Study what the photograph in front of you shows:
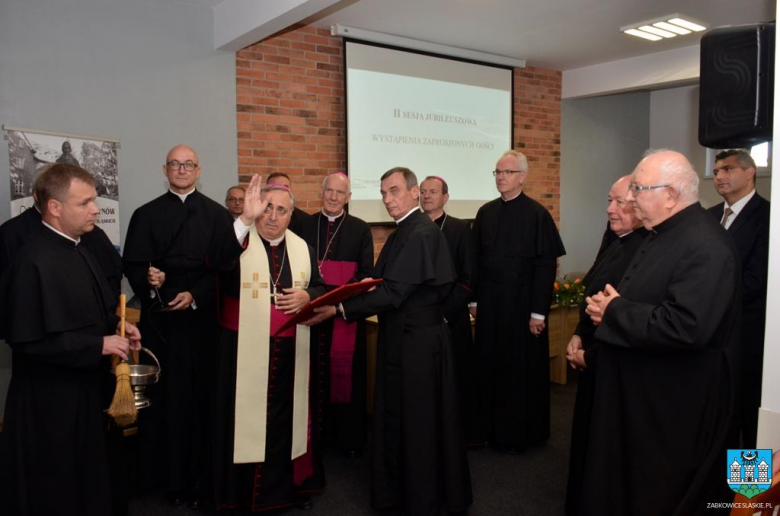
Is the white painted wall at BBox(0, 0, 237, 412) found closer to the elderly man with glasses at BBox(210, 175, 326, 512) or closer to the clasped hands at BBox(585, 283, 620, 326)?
the elderly man with glasses at BBox(210, 175, 326, 512)

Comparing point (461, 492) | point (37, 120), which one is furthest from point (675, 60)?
point (37, 120)

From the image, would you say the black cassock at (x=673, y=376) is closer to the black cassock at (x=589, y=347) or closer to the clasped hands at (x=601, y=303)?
the clasped hands at (x=601, y=303)

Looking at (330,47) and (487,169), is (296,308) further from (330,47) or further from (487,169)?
(487,169)

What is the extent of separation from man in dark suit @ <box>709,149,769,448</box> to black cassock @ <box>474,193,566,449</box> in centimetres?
112

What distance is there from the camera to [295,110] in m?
5.57

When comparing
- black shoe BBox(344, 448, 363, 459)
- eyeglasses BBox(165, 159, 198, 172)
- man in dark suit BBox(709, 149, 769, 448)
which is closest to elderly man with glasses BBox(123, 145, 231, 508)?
eyeglasses BBox(165, 159, 198, 172)

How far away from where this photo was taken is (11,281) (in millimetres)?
2336

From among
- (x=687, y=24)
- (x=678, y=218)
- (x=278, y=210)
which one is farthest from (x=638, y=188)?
(x=687, y=24)

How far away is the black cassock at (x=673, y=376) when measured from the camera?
7.13 feet

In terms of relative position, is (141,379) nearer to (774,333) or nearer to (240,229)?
(240,229)

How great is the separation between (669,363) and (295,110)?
4210mm

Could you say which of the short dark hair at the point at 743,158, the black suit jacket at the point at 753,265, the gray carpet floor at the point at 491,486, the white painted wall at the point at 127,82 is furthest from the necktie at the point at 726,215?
the white painted wall at the point at 127,82

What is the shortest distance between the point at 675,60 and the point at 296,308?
18.8 ft

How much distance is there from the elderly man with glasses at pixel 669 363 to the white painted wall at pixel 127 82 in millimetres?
3712
